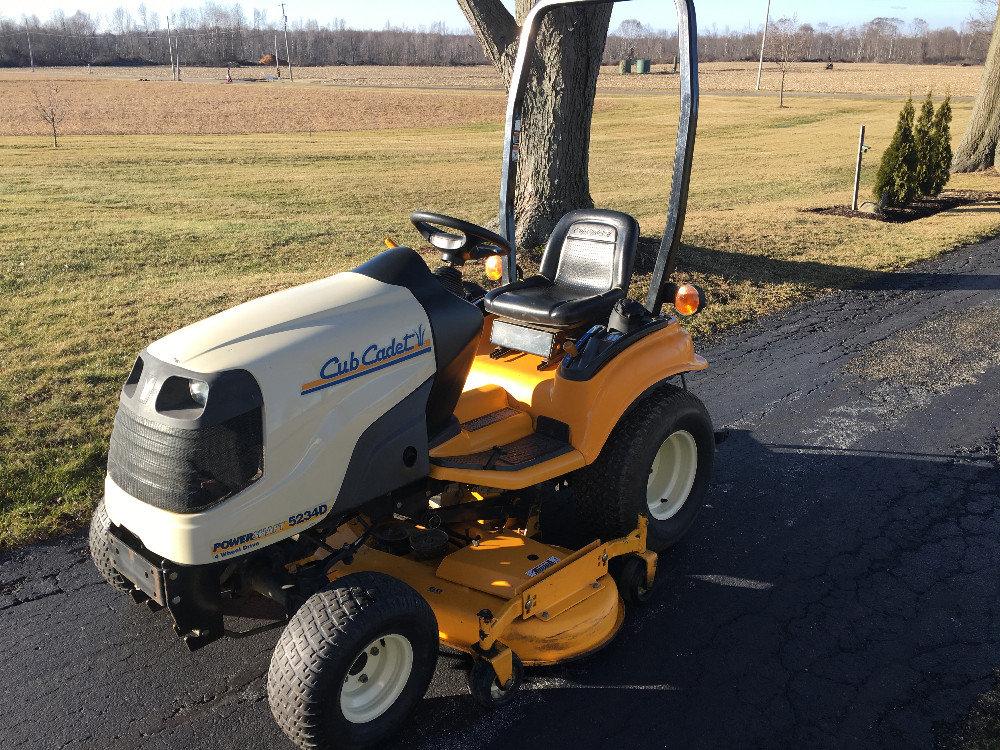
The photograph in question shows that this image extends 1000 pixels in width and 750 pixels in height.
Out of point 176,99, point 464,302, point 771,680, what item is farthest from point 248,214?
point 176,99

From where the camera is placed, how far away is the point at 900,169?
42.7 feet

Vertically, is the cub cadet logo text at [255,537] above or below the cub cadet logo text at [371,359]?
below

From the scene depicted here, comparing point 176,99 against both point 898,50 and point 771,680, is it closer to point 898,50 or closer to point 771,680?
point 771,680

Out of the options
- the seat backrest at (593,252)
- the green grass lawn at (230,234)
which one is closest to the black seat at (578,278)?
the seat backrest at (593,252)

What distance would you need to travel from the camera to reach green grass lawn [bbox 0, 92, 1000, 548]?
5637 millimetres

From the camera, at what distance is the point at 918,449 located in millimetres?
5219

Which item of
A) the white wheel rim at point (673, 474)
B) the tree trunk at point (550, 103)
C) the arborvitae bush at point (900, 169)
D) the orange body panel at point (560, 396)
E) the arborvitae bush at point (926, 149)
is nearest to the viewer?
the orange body panel at point (560, 396)

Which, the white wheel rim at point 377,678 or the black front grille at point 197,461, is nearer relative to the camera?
the black front grille at point 197,461

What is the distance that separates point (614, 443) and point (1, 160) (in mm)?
19765

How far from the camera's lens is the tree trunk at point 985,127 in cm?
1655

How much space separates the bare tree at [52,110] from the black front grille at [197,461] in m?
23.2

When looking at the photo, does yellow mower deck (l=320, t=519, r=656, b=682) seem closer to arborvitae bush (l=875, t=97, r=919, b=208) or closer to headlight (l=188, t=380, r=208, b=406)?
headlight (l=188, t=380, r=208, b=406)

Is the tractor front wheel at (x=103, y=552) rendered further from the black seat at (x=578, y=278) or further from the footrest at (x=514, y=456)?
the black seat at (x=578, y=278)

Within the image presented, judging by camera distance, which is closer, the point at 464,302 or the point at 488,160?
the point at 464,302
